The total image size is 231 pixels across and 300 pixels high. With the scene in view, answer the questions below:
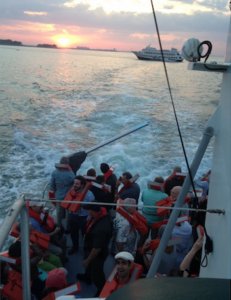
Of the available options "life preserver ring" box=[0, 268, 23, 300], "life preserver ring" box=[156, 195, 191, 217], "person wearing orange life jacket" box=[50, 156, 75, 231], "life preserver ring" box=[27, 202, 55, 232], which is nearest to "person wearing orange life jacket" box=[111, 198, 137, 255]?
"life preserver ring" box=[156, 195, 191, 217]

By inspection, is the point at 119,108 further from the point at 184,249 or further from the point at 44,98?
the point at 184,249

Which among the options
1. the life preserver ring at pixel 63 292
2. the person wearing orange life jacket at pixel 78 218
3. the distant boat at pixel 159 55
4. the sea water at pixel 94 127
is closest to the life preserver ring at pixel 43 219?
the person wearing orange life jacket at pixel 78 218

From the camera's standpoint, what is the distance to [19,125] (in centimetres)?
1300

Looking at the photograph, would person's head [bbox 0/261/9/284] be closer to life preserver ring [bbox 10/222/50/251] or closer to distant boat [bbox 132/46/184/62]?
life preserver ring [bbox 10/222/50/251]

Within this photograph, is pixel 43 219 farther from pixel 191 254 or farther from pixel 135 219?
pixel 191 254

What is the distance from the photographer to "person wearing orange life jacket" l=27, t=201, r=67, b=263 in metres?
3.57

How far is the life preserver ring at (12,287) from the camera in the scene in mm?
2775

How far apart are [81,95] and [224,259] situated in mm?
18574

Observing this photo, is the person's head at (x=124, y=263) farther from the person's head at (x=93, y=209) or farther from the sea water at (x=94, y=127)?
the sea water at (x=94, y=127)

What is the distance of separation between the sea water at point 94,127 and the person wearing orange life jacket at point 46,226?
2.54 m

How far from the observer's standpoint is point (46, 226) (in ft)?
11.9

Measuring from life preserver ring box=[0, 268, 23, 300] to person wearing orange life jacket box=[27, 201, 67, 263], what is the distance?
2.32ft

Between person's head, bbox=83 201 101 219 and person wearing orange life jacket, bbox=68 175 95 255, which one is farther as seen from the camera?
person wearing orange life jacket, bbox=68 175 95 255

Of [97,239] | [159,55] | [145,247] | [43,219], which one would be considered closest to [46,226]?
[43,219]
